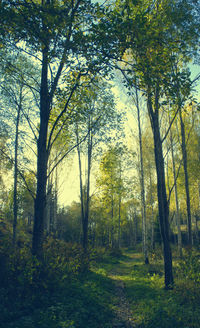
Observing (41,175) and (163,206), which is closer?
(41,175)

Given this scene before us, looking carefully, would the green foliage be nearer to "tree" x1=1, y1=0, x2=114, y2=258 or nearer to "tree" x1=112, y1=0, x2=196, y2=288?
"tree" x1=112, y1=0, x2=196, y2=288

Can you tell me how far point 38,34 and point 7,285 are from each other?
22.4ft

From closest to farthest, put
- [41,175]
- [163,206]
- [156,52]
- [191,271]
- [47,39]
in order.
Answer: [47,39] → [41,175] → [156,52] → [191,271] → [163,206]

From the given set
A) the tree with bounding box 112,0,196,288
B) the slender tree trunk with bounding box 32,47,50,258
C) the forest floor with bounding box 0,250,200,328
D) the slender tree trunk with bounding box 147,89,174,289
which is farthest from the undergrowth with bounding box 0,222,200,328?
the tree with bounding box 112,0,196,288

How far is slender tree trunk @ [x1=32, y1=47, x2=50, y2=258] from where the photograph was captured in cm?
707

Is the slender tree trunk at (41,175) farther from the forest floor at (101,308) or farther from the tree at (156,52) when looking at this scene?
the tree at (156,52)

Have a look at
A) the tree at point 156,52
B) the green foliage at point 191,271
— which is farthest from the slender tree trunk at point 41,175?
the green foliage at point 191,271

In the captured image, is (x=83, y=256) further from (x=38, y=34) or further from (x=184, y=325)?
(x=38, y=34)

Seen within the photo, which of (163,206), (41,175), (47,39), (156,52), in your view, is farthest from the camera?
(163,206)

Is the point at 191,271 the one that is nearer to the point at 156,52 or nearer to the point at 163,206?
the point at 163,206

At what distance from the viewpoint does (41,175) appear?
752cm

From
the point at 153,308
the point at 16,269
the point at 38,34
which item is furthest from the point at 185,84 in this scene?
the point at 16,269

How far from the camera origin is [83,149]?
16.2 meters

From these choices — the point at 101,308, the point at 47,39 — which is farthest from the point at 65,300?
the point at 47,39
